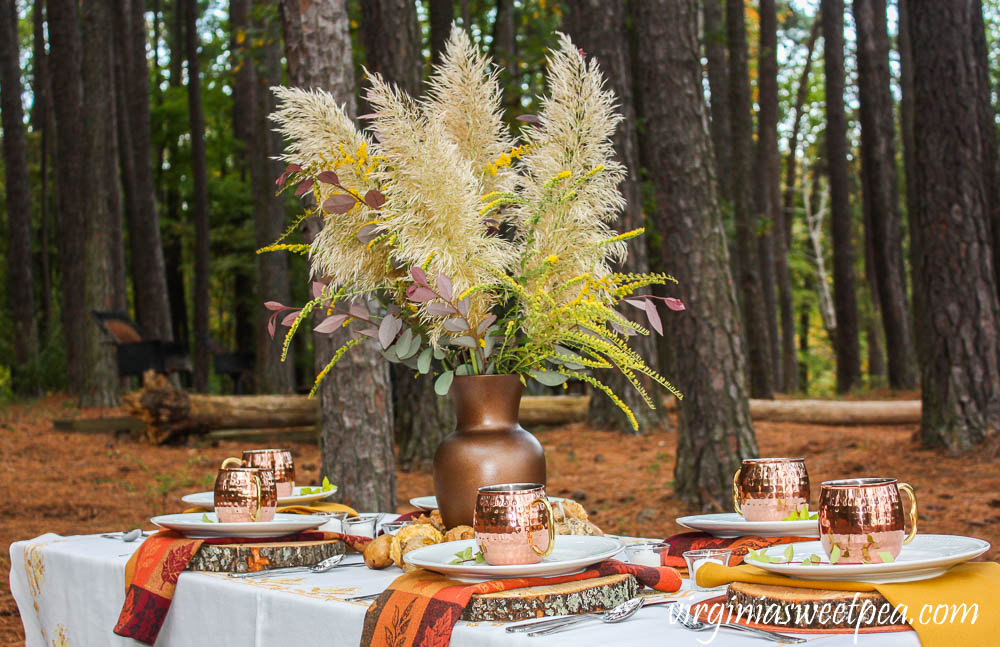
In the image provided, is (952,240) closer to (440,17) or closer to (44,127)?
(440,17)

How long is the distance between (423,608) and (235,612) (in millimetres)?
550

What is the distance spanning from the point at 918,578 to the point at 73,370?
50.5 feet

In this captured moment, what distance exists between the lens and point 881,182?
49.3ft

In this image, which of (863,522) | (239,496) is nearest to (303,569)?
(239,496)

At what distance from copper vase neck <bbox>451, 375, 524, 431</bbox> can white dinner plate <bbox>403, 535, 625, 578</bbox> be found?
34cm

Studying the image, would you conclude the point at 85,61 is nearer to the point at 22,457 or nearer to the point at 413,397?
the point at 22,457

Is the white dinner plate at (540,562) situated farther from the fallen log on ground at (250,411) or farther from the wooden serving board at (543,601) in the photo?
the fallen log on ground at (250,411)

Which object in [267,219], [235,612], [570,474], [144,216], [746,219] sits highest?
[144,216]

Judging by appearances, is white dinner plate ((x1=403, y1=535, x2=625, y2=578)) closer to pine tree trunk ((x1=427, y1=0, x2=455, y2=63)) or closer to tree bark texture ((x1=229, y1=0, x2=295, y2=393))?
pine tree trunk ((x1=427, y1=0, x2=455, y2=63))

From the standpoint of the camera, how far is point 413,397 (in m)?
8.28

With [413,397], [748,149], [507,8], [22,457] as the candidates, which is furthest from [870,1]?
[22,457]

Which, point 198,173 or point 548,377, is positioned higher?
point 198,173

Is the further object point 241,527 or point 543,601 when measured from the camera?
point 241,527

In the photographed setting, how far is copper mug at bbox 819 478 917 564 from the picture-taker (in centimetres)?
139
